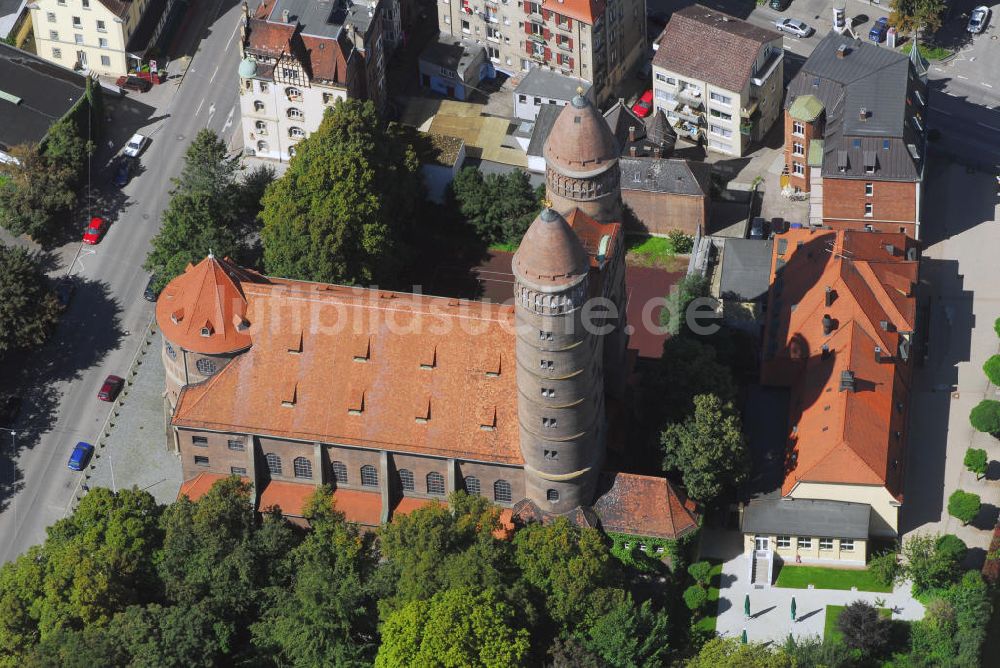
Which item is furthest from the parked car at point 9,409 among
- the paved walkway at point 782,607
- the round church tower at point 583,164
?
the paved walkway at point 782,607

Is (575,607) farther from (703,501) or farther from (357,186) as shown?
(357,186)

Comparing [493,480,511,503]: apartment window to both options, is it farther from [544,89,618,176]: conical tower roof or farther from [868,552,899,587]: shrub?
[868,552,899,587]: shrub

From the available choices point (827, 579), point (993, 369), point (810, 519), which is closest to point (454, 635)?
point (810, 519)

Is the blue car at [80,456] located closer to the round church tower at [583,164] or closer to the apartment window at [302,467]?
the apartment window at [302,467]

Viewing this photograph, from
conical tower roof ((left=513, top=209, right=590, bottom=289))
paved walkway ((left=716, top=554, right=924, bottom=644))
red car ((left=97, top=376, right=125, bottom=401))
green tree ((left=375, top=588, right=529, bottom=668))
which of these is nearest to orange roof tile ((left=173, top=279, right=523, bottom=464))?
green tree ((left=375, top=588, right=529, bottom=668))

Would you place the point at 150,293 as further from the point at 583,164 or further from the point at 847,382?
the point at 847,382
